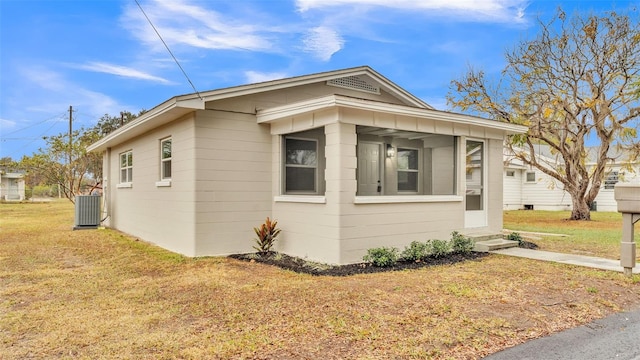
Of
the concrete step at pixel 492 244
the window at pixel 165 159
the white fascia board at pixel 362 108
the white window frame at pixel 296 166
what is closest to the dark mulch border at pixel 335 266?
the concrete step at pixel 492 244

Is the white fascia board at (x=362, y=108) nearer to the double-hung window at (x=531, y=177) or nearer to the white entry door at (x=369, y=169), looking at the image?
the white entry door at (x=369, y=169)

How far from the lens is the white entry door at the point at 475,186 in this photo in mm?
9289

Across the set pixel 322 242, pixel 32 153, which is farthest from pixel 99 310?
pixel 32 153

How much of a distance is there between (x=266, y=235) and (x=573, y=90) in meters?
14.4

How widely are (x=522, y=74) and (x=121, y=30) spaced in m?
14.6

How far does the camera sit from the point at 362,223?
721 cm

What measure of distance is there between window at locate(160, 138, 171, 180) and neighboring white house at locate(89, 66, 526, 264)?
3 cm

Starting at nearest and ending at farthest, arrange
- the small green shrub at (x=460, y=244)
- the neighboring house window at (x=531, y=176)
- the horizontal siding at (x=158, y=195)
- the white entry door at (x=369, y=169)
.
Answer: the horizontal siding at (x=158, y=195) → the small green shrub at (x=460, y=244) → the white entry door at (x=369, y=169) → the neighboring house window at (x=531, y=176)

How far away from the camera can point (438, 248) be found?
7859mm

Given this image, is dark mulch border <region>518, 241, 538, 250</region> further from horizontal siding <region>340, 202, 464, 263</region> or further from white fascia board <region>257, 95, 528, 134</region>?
white fascia board <region>257, 95, 528, 134</region>

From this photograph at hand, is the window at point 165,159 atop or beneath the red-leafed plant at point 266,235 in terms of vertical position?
atop

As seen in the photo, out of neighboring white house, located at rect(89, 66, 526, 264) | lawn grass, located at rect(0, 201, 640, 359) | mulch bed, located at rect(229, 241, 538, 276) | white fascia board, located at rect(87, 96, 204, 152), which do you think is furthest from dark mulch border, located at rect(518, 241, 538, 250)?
white fascia board, located at rect(87, 96, 204, 152)

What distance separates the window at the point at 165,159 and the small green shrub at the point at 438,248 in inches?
234

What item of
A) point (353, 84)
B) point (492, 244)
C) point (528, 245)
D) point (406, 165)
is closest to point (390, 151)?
point (406, 165)
